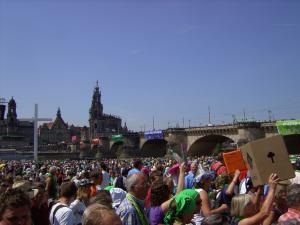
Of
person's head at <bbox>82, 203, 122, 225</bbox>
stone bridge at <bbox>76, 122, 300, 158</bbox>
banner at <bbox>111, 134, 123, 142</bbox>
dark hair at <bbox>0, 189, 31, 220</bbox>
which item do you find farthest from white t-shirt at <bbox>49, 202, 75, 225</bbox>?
banner at <bbox>111, 134, 123, 142</bbox>

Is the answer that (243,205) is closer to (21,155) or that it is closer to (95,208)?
(95,208)

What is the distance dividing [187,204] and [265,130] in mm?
67681

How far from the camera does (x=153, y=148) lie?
108m

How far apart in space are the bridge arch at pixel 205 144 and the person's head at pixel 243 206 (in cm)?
7788

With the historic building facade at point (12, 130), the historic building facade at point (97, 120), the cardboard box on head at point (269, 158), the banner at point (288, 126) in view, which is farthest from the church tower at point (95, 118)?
the cardboard box on head at point (269, 158)

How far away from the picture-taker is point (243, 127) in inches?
2798

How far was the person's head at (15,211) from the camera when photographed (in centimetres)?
330

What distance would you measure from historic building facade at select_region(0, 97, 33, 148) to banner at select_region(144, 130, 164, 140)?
4649 centimetres

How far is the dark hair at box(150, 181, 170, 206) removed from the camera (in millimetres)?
5605

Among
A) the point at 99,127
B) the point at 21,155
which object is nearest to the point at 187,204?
the point at 21,155

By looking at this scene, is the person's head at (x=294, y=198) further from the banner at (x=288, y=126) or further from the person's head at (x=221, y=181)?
the banner at (x=288, y=126)

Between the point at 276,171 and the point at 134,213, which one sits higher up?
the point at 276,171

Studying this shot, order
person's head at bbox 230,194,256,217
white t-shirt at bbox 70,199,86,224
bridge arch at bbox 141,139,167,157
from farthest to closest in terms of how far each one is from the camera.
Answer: bridge arch at bbox 141,139,167,157
white t-shirt at bbox 70,199,86,224
person's head at bbox 230,194,256,217

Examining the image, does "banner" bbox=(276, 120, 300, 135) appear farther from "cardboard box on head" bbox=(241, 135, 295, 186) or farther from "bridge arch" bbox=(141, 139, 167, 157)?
"cardboard box on head" bbox=(241, 135, 295, 186)
